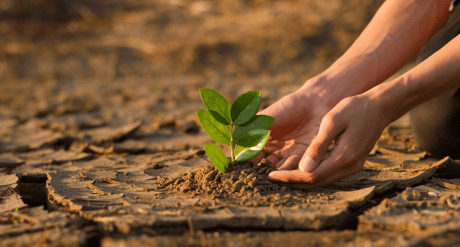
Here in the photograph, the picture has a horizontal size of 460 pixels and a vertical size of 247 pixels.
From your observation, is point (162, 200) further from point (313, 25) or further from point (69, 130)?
point (313, 25)

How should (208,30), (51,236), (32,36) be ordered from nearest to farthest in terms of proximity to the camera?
(51,236) < (208,30) < (32,36)

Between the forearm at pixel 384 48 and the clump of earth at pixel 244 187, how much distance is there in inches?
23.0

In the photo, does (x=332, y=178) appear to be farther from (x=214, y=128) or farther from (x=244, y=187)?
(x=214, y=128)

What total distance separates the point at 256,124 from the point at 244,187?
237 millimetres

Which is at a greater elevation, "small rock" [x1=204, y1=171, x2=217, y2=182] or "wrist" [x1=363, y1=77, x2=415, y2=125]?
"wrist" [x1=363, y1=77, x2=415, y2=125]

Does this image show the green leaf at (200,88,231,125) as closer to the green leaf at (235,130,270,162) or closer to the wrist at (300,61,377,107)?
the green leaf at (235,130,270,162)

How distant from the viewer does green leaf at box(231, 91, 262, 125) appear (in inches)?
50.1

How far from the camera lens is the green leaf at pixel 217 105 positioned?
1.26 metres

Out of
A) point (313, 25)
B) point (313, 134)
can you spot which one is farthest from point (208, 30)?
point (313, 134)

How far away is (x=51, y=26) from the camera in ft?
20.5

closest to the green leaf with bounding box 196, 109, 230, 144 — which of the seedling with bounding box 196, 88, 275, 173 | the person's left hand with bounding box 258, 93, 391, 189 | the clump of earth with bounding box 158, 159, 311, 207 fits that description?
the seedling with bounding box 196, 88, 275, 173

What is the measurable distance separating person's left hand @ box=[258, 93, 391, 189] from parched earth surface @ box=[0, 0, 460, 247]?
0.06 metres

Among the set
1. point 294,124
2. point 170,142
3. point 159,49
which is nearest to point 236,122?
point 294,124

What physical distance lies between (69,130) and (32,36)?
167 inches
